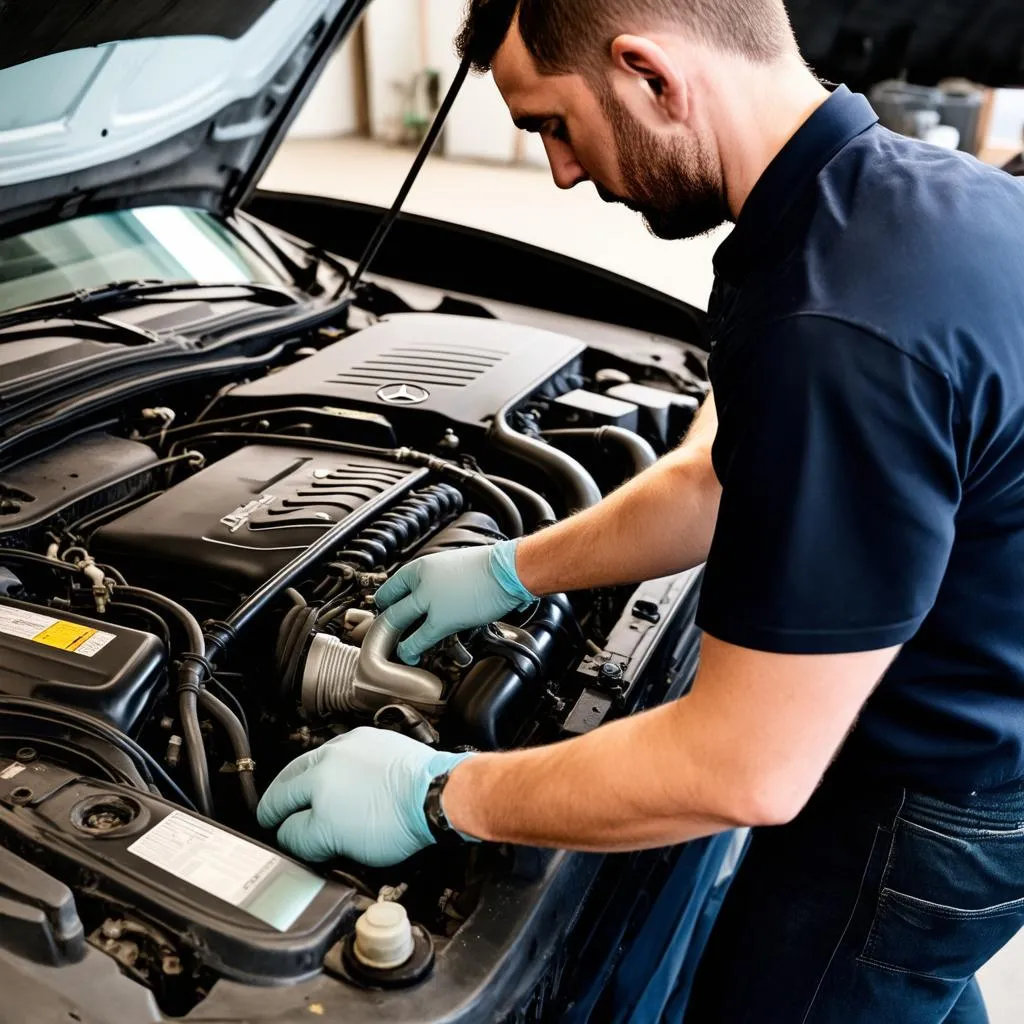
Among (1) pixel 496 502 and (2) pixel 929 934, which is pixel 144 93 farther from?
(2) pixel 929 934

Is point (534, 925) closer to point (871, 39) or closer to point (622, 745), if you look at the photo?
point (622, 745)

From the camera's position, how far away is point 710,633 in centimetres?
78

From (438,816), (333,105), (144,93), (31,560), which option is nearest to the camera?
(438,816)

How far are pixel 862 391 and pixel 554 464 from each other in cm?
87

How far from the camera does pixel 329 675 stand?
1133mm

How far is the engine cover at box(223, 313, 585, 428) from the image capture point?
5.51 ft

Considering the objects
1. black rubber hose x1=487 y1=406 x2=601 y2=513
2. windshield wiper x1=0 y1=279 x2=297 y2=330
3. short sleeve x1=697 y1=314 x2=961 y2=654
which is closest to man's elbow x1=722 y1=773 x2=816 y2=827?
short sleeve x1=697 y1=314 x2=961 y2=654

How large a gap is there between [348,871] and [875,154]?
0.79m

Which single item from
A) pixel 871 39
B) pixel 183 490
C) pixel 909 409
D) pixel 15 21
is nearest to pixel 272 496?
pixel 183 490

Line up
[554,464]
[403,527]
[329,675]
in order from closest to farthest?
[329,675] → [403,527] → [554,464]

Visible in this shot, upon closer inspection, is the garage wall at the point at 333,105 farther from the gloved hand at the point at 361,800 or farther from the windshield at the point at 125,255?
the gloved hand at the point at 361,800

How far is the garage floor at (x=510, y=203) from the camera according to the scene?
5293 millimetres

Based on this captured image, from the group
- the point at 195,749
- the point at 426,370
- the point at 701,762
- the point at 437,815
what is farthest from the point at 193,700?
the point at 426,370

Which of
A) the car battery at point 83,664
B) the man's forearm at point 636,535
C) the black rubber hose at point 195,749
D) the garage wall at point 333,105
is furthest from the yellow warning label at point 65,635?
the garage wall at point 333,105
